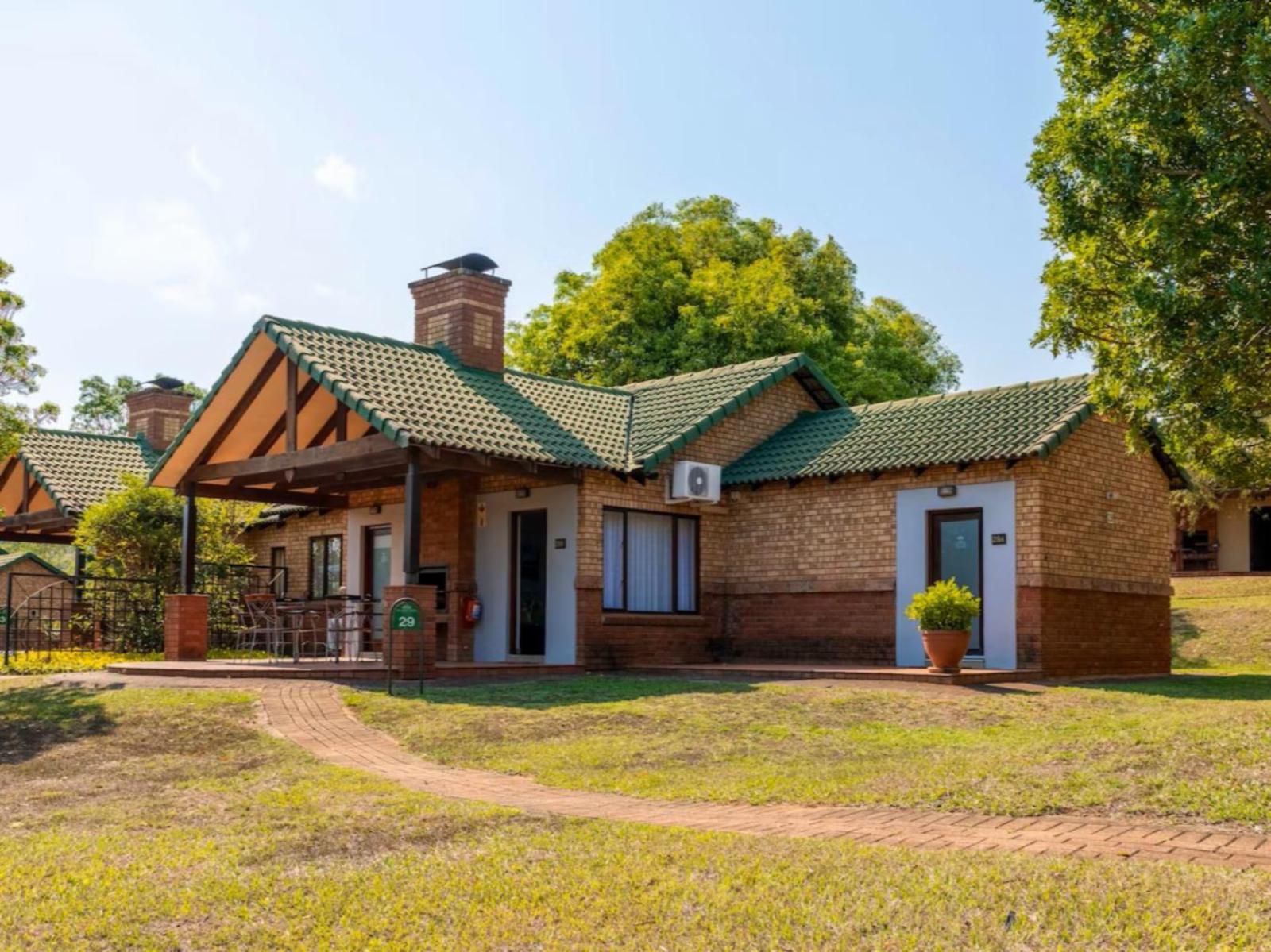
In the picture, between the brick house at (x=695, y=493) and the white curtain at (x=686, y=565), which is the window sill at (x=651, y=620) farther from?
the white curtain at (x=686, y=565)

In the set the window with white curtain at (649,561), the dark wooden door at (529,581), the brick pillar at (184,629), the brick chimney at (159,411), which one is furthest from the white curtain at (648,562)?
the brick chimney at (159,411)

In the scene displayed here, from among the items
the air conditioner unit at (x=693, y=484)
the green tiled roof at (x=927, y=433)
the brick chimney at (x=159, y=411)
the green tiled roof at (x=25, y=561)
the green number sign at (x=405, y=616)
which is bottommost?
the green number sign at (x=405, y=616)

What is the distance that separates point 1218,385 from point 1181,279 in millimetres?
1108

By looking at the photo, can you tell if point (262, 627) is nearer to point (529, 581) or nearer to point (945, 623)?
point (529, 581)

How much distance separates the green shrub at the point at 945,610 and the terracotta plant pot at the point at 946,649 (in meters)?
0.07

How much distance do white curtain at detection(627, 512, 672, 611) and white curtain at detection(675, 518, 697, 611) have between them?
0.15 metres

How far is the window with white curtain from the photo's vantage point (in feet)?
64.6

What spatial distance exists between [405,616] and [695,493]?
5544 mm

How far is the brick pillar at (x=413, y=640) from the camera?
16.2 meters

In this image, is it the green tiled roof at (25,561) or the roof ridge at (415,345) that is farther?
the green tiled roof at (25,561)

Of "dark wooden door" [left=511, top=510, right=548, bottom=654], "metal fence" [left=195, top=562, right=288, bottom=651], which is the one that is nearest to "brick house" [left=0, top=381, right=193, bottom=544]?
"metal fence" [left=195, top=562, right=288, bottom=651]

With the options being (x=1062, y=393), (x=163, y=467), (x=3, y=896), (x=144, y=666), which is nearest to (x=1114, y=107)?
(x=1062, y=393)

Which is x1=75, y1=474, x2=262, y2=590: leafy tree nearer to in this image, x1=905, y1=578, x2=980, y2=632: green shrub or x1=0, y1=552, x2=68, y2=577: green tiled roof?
x1=0, y1=552, x2=68, y2=577: green tiled roof

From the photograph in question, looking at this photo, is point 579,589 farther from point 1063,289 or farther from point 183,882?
point 183,882
